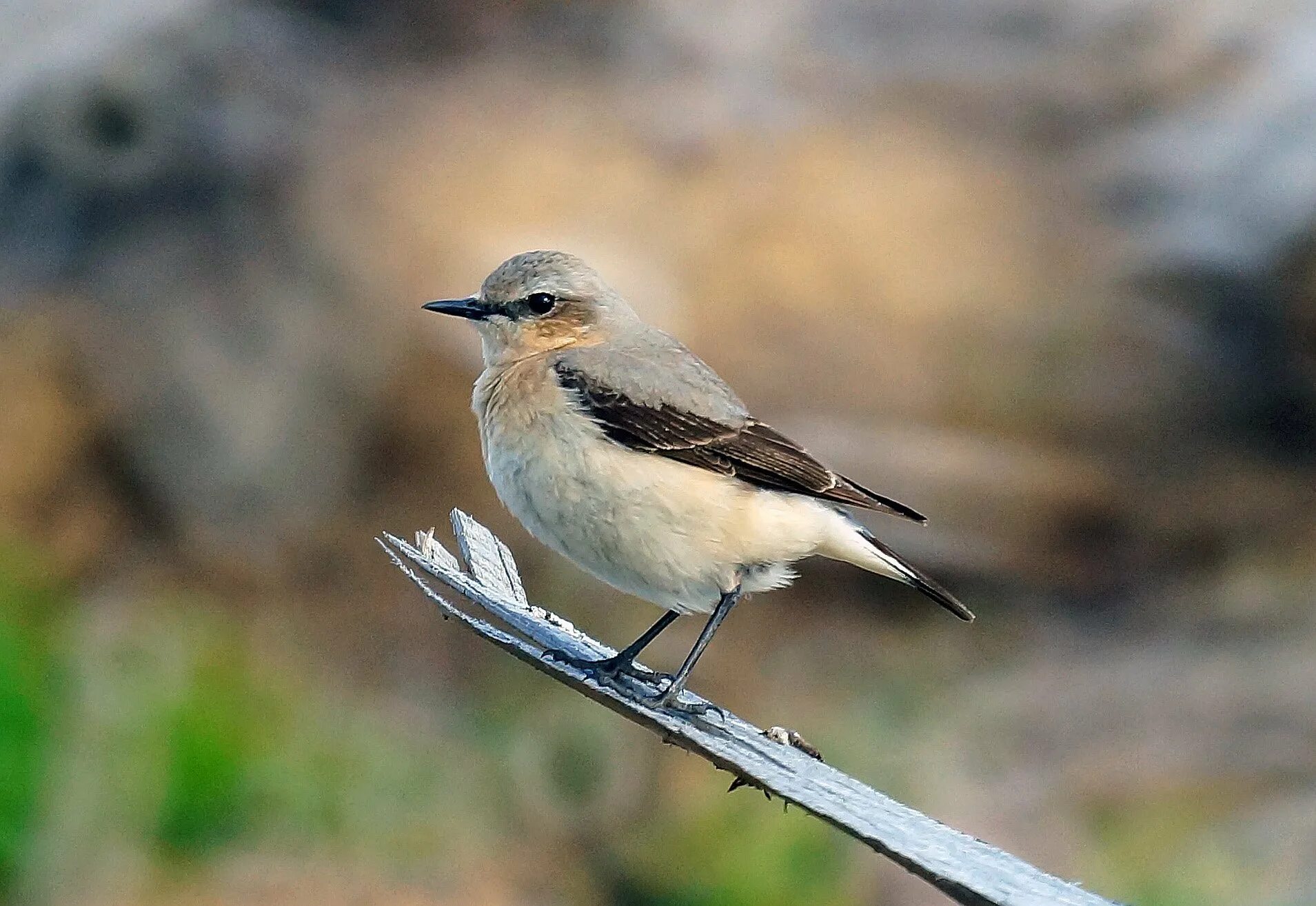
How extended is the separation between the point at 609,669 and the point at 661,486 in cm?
37

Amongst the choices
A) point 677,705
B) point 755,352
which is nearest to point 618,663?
point 677,705

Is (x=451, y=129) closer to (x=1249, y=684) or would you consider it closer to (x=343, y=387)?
(x=343, y=387)

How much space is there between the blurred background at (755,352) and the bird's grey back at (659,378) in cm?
253

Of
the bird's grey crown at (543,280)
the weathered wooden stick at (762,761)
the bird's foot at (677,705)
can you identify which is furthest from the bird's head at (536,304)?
the bird's foot at (677,705)

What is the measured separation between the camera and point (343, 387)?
6559 mm

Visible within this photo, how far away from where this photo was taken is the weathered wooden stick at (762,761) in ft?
4.65

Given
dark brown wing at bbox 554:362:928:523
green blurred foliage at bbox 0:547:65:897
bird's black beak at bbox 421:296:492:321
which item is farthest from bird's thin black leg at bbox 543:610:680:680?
green blurred foliage at bbox 0:547:65:897

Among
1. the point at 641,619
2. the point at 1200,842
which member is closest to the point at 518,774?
the point at 641,619

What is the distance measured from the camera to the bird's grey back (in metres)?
3.21

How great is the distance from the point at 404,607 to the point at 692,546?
12.0 ft

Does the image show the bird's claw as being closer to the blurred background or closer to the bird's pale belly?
the bird's pale belly

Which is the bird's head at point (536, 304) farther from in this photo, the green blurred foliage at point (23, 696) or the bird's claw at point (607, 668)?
the green blurred foliage at point (23, 696)

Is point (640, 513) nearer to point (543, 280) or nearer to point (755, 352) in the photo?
point (543, 280)

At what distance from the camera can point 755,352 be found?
258 inches
